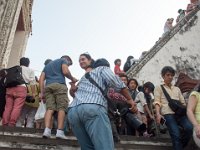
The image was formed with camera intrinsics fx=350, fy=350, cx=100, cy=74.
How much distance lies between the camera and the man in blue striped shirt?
147 inches

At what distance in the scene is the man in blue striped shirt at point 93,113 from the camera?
3.72m

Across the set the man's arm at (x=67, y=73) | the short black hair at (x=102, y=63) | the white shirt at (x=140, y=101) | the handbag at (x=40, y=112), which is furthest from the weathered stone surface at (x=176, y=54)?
the short black hair at (x=102, y=63)

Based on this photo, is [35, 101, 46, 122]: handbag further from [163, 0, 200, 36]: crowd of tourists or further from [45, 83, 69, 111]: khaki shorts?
[163, 0, 200, 36]: crowd of tourists

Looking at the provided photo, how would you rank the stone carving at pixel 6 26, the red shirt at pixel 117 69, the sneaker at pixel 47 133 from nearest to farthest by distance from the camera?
the sneaker at pixel 47 133
the red shirt at pixel 117 69
the stone carving at pixel 6 26

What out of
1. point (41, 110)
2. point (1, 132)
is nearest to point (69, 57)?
point (41, 110)

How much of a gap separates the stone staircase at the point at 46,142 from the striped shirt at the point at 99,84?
114 centimetres

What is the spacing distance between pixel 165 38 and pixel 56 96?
8.30m

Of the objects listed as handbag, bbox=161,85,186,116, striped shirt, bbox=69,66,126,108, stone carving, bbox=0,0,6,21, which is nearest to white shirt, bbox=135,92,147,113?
handbag, bbox=161,85,186,116

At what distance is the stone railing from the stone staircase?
6.52 metres

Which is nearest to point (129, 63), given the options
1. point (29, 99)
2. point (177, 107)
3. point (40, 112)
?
point (29, 99)

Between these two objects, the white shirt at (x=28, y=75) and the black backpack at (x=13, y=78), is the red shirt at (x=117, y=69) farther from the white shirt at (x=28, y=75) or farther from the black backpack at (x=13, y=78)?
the black backpack at (x=13, y=78)

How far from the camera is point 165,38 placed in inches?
522

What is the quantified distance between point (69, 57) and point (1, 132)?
6.69 feet

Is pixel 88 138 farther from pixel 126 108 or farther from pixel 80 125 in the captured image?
pixel 126 108
